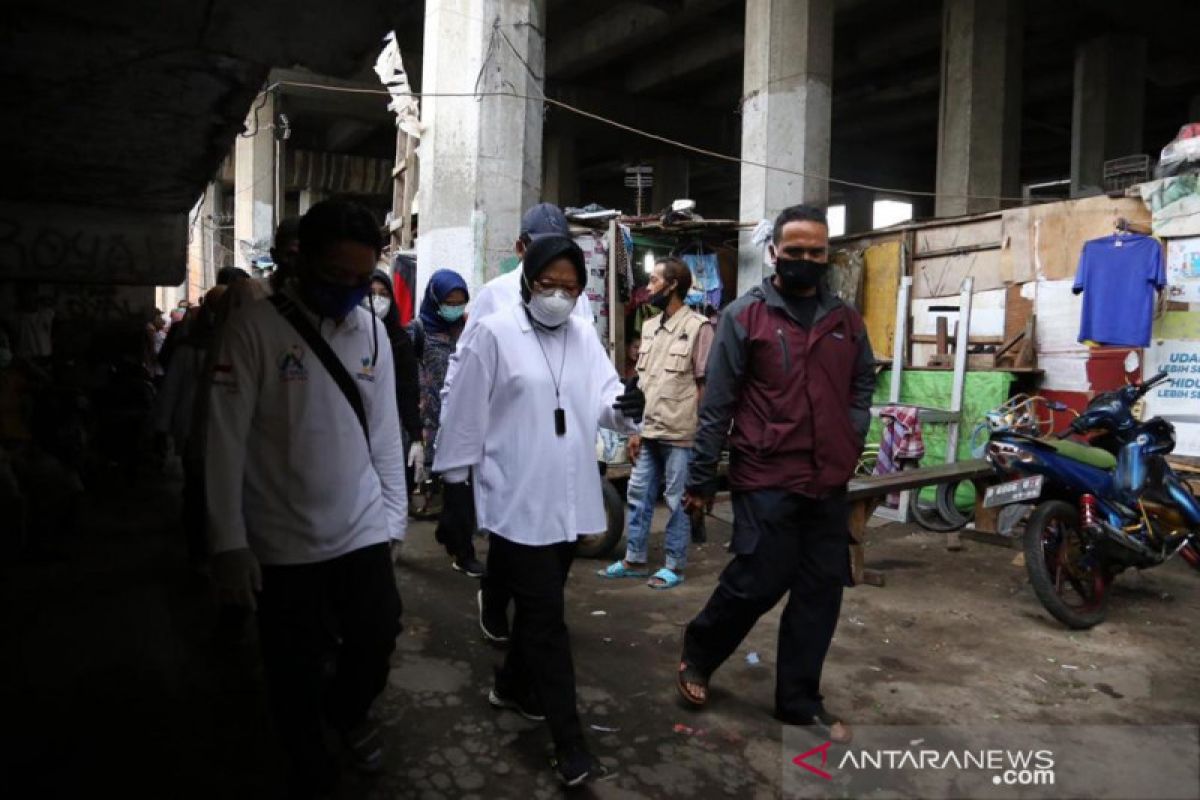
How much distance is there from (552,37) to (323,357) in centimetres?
Result: 1397

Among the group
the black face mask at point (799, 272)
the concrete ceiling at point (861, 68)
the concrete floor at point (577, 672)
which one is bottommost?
the concrete floor at point (577, 672)

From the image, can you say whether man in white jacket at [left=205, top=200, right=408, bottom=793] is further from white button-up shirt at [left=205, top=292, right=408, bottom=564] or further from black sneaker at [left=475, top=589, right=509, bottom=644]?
black sneaker at [left=475, top=589, right=509, bottom=644]

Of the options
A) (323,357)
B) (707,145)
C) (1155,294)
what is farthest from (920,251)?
(707,145)

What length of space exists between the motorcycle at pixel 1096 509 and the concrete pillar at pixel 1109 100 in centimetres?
833

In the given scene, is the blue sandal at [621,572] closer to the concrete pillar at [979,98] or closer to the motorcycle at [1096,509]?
the motorcycle at [1096,509]

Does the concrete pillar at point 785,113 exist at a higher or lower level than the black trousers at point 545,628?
higher

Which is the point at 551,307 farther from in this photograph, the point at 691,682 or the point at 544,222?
the point at 691,682

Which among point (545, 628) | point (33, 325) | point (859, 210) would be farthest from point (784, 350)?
point (859, 210)

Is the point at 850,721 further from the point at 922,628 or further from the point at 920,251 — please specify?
the point at 920,251

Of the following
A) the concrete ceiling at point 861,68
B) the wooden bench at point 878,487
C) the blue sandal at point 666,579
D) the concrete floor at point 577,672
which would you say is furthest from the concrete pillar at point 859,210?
the blue sandal at point 666,579

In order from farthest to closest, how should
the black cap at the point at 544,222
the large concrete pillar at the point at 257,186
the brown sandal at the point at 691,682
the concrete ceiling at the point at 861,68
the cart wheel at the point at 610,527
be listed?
the large concrete pillar at the point at 257,186
the concrete ceiling at the point at 861,68
the cart wheel at the point at 610,527
the black cap at the point at 544,222
the brown sandal at the point at 691,682

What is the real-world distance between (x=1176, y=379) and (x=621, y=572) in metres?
4.81

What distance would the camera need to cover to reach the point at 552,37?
1487cm

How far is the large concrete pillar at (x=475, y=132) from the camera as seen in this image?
8305mm
